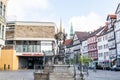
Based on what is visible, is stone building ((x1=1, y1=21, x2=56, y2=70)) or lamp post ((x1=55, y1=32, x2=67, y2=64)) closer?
lamp post ((x1=55, y1=32, x2=67, y2=64))

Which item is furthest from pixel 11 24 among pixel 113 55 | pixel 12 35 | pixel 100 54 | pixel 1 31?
pixel 100 54

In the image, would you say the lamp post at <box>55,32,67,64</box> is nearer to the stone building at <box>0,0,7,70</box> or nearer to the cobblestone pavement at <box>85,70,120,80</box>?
the cobblestone pavement at <box>85,70,120,80</box>

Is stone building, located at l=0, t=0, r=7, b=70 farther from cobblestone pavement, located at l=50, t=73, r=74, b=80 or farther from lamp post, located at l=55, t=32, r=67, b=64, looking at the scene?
cobblestone pavement, located at l=50, t=73, r=74, b=80

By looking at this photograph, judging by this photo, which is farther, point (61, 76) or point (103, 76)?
point (103, 76)

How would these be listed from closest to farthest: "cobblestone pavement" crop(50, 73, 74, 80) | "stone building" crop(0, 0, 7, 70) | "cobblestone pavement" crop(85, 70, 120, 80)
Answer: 1. "cobblestone pavement" crop(50, 73, 74, 80)
2. "cobblestone pavement" crop(85, 70, 120, 80)
3. "stone building" crop(0, 0, 7, 70)

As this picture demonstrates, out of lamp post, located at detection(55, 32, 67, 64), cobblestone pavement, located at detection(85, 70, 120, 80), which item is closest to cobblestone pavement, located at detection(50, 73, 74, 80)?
lamp post, located at detection(55, 32, 67, 64)

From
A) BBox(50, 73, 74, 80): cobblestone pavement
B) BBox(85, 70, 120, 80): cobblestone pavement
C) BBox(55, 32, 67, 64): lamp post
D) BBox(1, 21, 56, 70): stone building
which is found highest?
BBox(1, 21, 56, 70): stone building

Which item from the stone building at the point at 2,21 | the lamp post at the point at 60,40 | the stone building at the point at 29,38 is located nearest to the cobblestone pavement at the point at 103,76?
the lamp post at the point at 60,40

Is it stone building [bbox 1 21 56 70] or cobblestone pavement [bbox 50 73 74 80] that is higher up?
stone building [bbox 1 21 56 70]

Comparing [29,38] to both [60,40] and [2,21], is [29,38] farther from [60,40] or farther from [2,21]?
[60,40]

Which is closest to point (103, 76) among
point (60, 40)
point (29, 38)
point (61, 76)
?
point (60, 40)

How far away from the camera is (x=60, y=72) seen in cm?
2066

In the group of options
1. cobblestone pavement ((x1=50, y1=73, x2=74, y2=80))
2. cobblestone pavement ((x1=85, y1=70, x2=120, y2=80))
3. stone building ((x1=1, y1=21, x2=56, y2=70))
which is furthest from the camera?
stone building ((x1=1, y1=21, x2=56, y2=70))

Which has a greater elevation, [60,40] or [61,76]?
[60,40]
